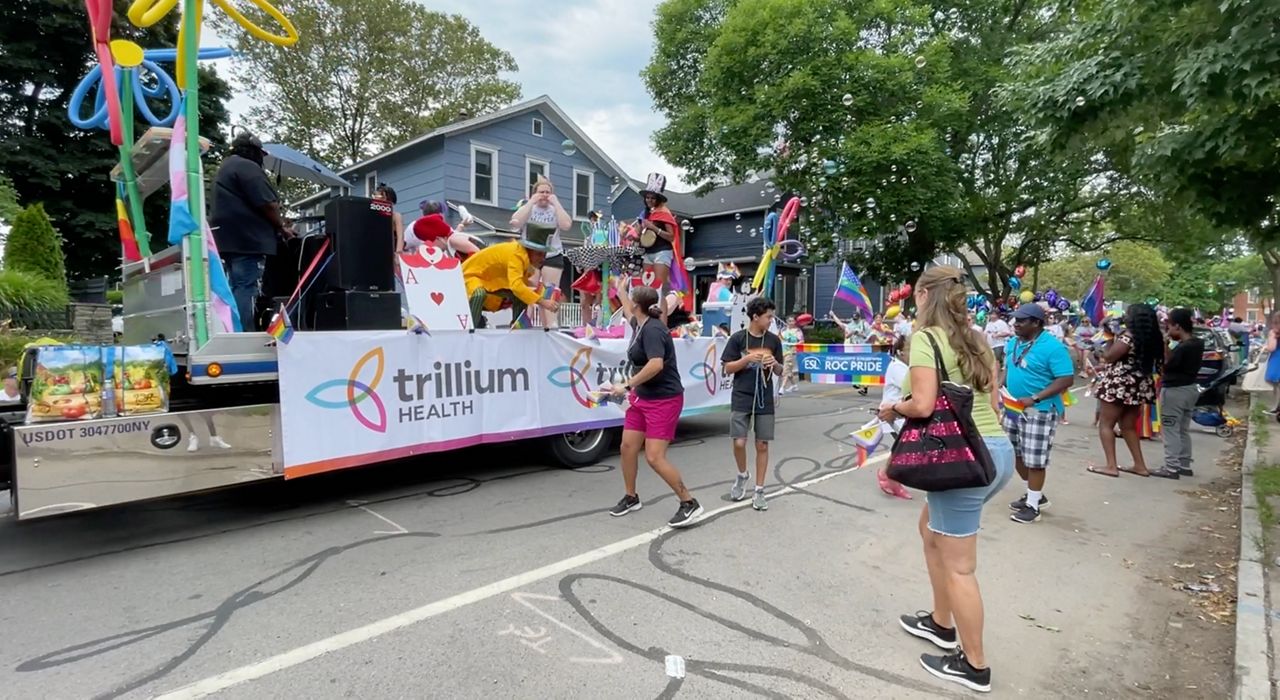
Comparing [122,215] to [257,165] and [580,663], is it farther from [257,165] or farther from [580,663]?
[580,663]

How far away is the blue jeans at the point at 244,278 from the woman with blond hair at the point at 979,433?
461cm

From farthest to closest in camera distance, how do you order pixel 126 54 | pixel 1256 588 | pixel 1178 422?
1. pixel 1178 422
2. pixel 126 54
3. pixel 1256 588

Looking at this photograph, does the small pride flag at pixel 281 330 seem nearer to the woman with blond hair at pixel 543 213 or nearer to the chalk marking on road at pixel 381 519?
the chalk marking on road at pixel 381 519

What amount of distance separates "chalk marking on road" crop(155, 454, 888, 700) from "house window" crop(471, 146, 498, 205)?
15.0 m

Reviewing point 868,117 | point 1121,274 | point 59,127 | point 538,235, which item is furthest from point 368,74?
point 1121,274

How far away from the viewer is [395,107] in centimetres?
2602

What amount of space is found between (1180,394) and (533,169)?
1612cm

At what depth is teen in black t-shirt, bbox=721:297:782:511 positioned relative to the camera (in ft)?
16.9

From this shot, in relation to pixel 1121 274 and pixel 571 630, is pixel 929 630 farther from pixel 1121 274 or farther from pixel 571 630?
pixel 1121 274

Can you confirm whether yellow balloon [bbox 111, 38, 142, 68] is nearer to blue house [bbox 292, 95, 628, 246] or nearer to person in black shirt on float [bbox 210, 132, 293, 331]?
person in black shirt on float [bbox 210, 132, 293, 331]

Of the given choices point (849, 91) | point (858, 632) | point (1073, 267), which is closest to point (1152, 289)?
point (1073, 267)

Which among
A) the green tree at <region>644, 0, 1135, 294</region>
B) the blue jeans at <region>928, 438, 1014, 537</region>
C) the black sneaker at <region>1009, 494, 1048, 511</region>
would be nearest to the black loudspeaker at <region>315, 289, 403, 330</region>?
the blue jeans at <region>928, 438, 1014, 537</region>

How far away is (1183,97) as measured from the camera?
4.46m

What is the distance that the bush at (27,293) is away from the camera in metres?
10.6
